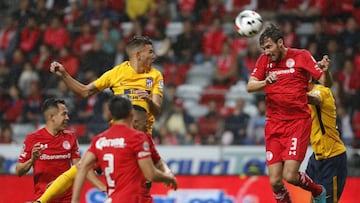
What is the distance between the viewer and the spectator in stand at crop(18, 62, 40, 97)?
19500mm

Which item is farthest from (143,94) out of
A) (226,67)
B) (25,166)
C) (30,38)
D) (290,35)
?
(30,38)

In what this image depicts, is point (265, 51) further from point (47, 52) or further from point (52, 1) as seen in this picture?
point (52, 1)

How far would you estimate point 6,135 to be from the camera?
1794 centimetres

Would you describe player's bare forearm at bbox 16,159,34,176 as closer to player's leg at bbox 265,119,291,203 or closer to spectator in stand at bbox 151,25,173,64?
player's leg at bbox 265,119,291,203

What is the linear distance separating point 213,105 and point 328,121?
20.3 feet

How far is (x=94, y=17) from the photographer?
2136 cm

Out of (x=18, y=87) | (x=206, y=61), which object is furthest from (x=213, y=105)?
(x=18, y=87)

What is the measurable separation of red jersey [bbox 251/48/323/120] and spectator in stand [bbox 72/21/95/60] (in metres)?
9.39

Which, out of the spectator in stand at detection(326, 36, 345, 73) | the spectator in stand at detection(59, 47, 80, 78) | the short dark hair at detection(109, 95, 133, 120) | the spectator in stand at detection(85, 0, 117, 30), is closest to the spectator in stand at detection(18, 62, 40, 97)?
the spectator in stand at detection(59, 47, 80, 78)

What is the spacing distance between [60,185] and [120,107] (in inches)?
85.7

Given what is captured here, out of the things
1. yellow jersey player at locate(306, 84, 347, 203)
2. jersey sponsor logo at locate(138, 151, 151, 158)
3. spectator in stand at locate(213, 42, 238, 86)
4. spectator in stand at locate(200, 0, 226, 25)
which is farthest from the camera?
spectator in stand at locate(200, 0, 226, 25)

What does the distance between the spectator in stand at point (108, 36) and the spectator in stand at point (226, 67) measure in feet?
7.45

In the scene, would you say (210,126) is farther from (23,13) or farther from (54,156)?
(54,156)

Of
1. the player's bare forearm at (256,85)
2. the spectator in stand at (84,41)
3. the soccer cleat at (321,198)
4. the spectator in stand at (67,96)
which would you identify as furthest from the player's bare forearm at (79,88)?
the spectator in stand at (84,41)
